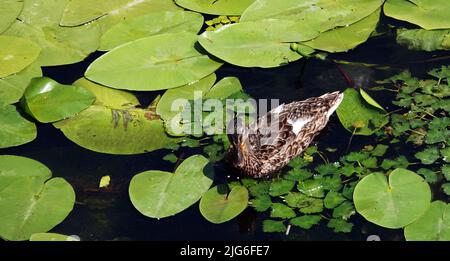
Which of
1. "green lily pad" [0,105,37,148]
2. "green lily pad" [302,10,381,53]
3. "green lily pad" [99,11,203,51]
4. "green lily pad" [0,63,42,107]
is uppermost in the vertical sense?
"green lily pad" [99,11,203,51]

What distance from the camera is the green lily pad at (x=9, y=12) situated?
8.22 metres

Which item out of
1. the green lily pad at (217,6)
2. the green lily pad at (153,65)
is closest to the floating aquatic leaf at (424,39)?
the green lily pad at (217,6)

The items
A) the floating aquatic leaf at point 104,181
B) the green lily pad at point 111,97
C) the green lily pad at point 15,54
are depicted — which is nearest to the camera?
the floating aquatic leaf at point 104,181

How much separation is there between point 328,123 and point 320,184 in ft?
3.43

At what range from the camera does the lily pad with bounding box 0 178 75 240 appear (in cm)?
605

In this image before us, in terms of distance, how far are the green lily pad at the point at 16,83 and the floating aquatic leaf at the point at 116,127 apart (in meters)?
0.65

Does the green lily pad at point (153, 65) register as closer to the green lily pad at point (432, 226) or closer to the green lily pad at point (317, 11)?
the green lily pad at point (317, 11)

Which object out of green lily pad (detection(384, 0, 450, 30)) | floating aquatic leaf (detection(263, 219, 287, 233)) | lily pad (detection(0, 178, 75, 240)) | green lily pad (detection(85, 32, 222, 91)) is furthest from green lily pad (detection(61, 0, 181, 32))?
floating aquatic leaf (detection(263, 219, 287, 233))

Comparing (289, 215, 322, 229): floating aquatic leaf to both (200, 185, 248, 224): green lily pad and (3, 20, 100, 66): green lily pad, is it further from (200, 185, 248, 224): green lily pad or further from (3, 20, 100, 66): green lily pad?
(3, 20, 100, 66): green lily pad

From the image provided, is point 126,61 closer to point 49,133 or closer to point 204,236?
point 49,133

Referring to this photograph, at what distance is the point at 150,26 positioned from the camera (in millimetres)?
8117

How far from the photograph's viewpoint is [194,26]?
809 centimetres

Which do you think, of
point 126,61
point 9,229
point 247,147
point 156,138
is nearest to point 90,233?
point 9,229

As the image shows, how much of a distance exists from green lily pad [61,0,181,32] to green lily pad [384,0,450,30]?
104 inches
